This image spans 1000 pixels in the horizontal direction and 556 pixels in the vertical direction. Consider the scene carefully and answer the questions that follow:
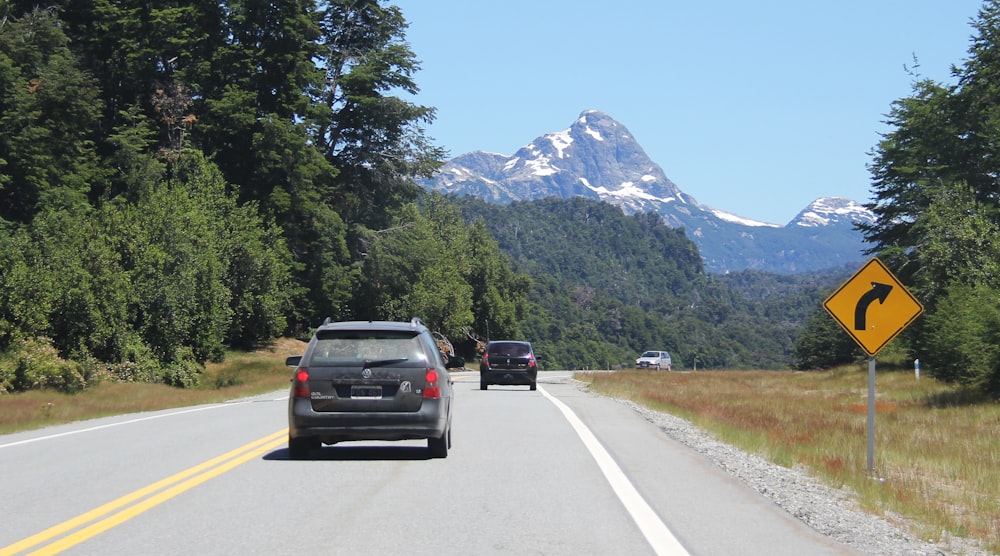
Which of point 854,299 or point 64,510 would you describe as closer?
point 64,510

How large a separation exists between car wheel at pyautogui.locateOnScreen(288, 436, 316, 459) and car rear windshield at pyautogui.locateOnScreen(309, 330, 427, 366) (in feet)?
3.40

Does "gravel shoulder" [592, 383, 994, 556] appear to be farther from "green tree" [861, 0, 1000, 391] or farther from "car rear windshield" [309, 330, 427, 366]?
"green tree" [861, 0, 1000, 391]

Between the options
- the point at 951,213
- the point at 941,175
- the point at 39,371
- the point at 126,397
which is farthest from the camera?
the point at 941,175

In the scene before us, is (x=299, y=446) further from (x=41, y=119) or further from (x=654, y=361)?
(x=654, y=361)

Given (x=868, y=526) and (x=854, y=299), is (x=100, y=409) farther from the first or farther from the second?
(x=868, y=526)

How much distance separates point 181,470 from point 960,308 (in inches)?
1178

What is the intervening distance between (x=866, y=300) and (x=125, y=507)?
916cm

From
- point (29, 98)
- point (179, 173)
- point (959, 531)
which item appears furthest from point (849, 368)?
point (959, 531)

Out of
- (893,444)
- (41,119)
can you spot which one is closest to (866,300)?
(893,444)

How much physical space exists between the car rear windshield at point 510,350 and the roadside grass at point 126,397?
329 inches

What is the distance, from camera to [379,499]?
1019 cm

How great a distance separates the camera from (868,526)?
9.34m

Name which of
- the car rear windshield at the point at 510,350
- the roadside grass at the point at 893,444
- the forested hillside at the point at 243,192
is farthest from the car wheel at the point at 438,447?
the car rear windshield at the point at 510,350

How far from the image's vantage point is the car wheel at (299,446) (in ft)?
44.4
